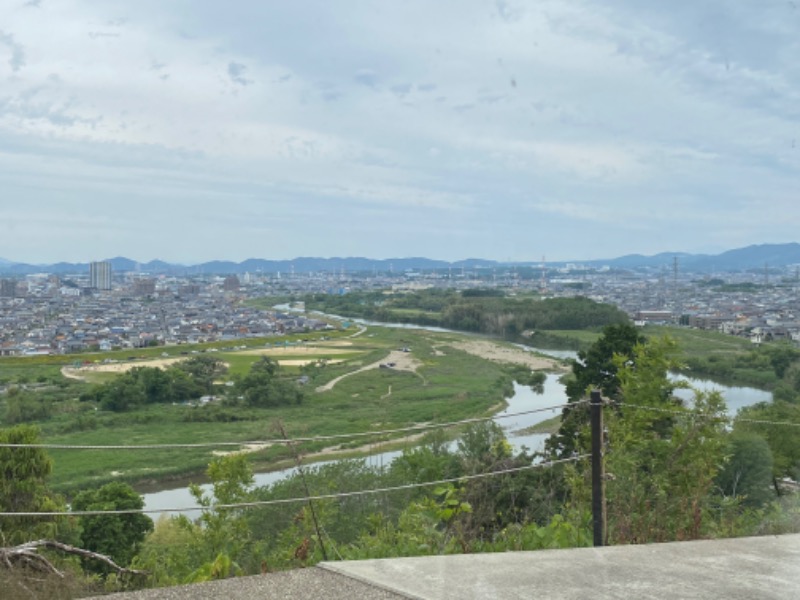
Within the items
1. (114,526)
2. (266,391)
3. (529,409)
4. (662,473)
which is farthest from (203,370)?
(662,473)

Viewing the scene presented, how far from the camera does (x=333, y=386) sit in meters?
25.9

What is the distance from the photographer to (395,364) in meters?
30.3

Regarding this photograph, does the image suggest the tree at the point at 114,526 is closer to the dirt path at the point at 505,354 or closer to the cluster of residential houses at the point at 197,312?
the dirt path at the point at 505,354

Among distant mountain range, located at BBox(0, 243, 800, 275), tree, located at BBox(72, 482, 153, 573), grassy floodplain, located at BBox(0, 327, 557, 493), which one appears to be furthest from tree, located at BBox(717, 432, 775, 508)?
distant mountain range, located at BBox(0, 243, 800, 275)

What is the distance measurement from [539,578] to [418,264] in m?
138

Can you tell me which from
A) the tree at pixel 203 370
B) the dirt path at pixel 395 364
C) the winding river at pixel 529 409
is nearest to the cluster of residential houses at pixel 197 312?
the tree at pixel 203 370

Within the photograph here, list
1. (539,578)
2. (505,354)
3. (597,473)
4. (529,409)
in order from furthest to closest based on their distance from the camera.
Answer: (505,354)
(529,409)
(597,473)
(539,578)

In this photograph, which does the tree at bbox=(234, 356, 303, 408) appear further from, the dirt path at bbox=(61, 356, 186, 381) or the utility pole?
the utility pole

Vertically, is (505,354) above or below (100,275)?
below

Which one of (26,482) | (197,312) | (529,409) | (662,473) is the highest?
(662,473)

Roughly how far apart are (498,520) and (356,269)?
14733 centimetres

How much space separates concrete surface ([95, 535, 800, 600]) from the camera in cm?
257

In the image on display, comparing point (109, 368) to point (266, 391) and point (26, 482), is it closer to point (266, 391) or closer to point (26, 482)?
point (266, 391)

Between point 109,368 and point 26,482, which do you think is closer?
point 26,482
